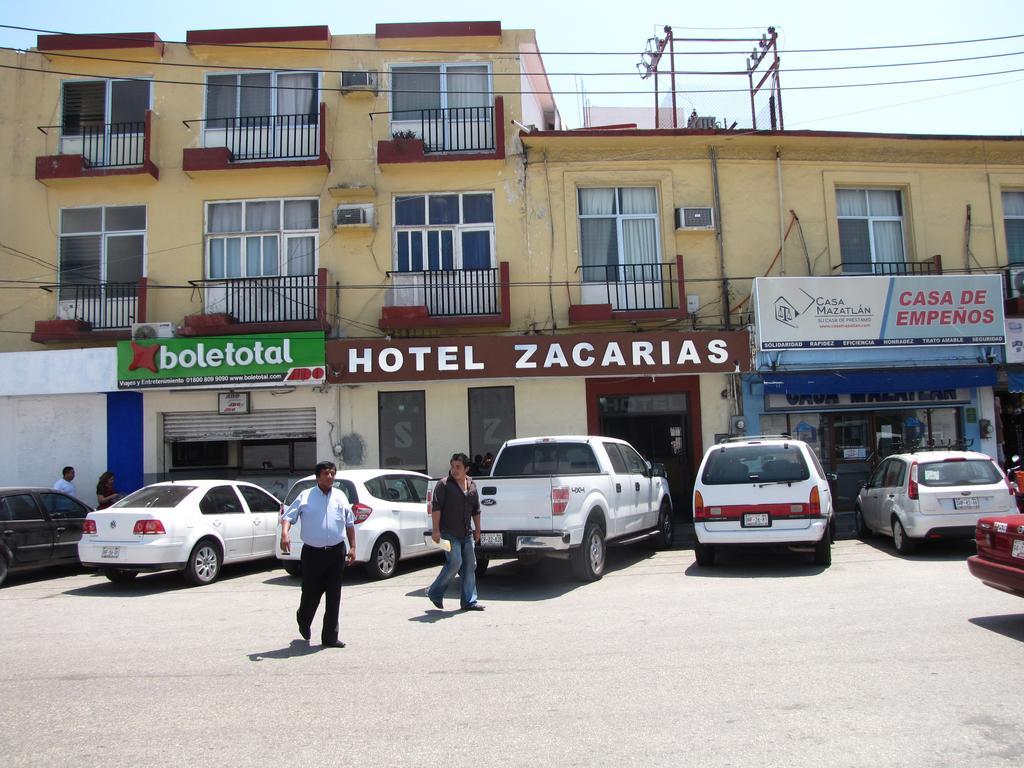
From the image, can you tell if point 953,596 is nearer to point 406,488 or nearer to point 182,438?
point 406,488

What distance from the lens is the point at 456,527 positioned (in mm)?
8875

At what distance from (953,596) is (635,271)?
10243 millimetres

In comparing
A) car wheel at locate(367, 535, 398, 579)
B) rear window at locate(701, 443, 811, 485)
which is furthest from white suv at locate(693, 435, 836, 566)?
car wheel at locate(367, 535, 398, 579)

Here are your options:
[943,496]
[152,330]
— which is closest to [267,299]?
[152,330]

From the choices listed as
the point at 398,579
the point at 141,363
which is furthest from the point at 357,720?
the point at 141,363

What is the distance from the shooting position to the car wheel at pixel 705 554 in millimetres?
11398

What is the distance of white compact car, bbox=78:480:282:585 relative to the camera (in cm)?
1085

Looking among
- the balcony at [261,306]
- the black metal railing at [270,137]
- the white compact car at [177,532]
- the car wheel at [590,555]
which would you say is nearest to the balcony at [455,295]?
the balcony at [261,306]

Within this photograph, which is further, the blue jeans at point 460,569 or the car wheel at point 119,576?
the car wheel at point 119,576

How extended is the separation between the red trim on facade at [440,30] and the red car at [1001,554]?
14.5m

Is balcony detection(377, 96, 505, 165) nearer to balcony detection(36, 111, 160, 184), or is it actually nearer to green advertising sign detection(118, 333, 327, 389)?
green advertising sign detection(118, 333, 327, 389)

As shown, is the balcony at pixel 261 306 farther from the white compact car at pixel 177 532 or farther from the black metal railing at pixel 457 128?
the white compact car at pixel 177 532

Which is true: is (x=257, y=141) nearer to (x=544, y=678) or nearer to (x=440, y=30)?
(x=440, y=30)

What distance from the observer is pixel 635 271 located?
17.6m
